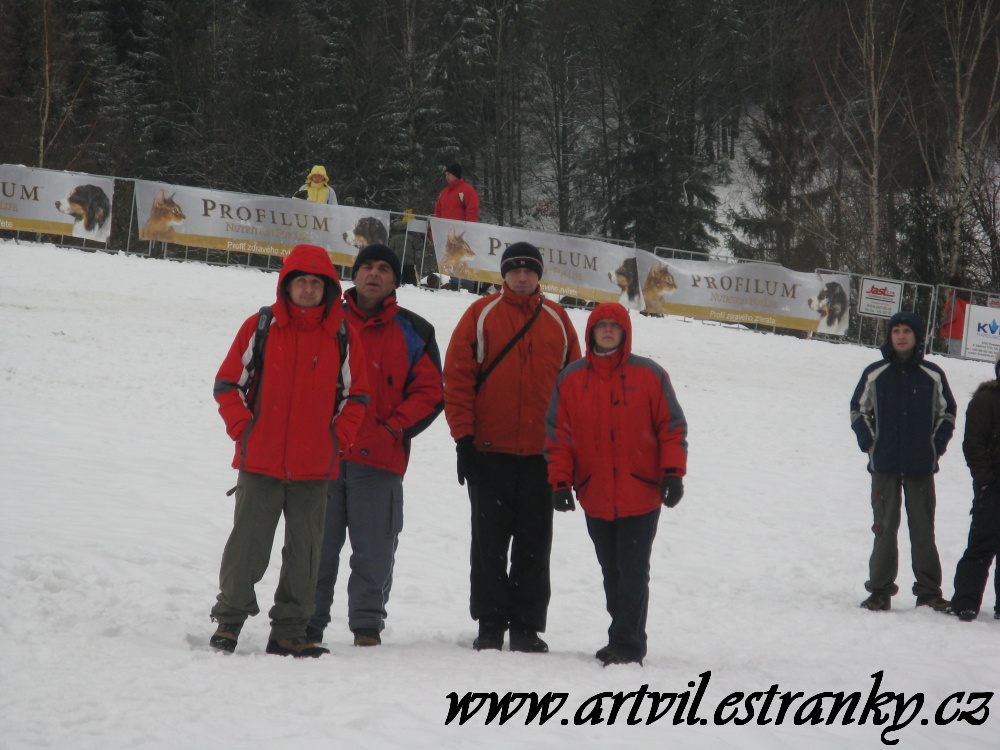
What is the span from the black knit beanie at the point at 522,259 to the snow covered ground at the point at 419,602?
179 cm

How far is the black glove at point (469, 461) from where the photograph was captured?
14.9 feet

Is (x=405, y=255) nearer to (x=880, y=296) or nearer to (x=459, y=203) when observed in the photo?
(x=459, y=203)

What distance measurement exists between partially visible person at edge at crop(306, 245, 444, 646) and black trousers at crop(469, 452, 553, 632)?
39 centimetres

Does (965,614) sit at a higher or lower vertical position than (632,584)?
lower

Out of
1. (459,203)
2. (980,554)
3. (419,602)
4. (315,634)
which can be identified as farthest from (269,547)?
(459,203)

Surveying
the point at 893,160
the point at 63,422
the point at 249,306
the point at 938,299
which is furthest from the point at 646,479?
the point at 893,160

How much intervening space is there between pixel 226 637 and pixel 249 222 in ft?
47.8

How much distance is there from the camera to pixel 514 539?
15.3 ft

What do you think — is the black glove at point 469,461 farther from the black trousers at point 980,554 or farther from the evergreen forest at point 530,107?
the evergreen forest at point 530,107

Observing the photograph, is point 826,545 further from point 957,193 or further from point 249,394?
point 957,193

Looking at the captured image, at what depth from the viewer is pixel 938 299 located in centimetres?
1986

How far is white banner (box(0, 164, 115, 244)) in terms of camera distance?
669 inches

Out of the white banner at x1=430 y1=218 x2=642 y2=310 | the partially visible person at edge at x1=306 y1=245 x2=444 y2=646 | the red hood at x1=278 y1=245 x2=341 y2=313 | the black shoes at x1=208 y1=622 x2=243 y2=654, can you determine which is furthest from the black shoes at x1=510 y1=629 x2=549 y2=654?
the white banner at x1=430 y1=218 x2=642 y2=310

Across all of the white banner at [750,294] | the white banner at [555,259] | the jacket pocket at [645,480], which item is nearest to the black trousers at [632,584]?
the jacket pocket at [645,480]
